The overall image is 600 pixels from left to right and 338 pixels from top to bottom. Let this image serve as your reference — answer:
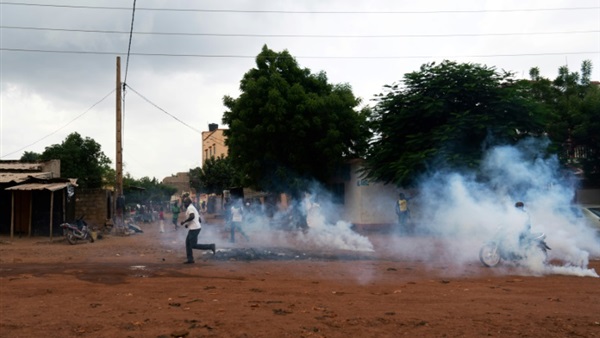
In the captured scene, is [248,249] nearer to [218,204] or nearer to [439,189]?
[439,189]

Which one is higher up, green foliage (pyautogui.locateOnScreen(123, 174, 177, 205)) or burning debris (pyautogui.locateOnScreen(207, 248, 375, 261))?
green foliage (pyautogui.locateOnScreen(123, 174, 177, 205))

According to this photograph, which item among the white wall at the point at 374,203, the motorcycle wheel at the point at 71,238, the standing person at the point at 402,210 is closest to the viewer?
the motorcycle wheel at the point at 71,238

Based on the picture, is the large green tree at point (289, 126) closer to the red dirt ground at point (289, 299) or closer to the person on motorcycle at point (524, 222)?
the red dirt ground at point (289, 299)

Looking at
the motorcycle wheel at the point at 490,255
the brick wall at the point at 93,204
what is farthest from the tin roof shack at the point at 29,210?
the motorcycle wheel at the point at 490,255

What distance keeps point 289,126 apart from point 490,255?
1507 centimetres

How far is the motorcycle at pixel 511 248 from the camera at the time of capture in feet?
39.3

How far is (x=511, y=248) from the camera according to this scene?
40.0ft

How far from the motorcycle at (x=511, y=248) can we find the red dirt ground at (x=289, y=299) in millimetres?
351

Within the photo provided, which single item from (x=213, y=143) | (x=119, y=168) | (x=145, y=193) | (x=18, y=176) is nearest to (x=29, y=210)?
(x=18, y=176)

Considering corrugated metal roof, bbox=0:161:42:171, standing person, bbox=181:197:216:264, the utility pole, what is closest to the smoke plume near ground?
standing person, bbox=181:197:216:264

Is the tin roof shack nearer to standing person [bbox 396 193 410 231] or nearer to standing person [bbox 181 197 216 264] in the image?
standing person [bbox 181 197 216 264]

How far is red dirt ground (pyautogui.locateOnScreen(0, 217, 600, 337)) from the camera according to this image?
649cm

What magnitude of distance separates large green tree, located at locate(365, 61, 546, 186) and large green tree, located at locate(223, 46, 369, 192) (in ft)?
11.1

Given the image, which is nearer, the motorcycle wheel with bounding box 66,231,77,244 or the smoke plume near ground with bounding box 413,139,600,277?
the smoke plume near ground with bounding box 413,139,600,277
